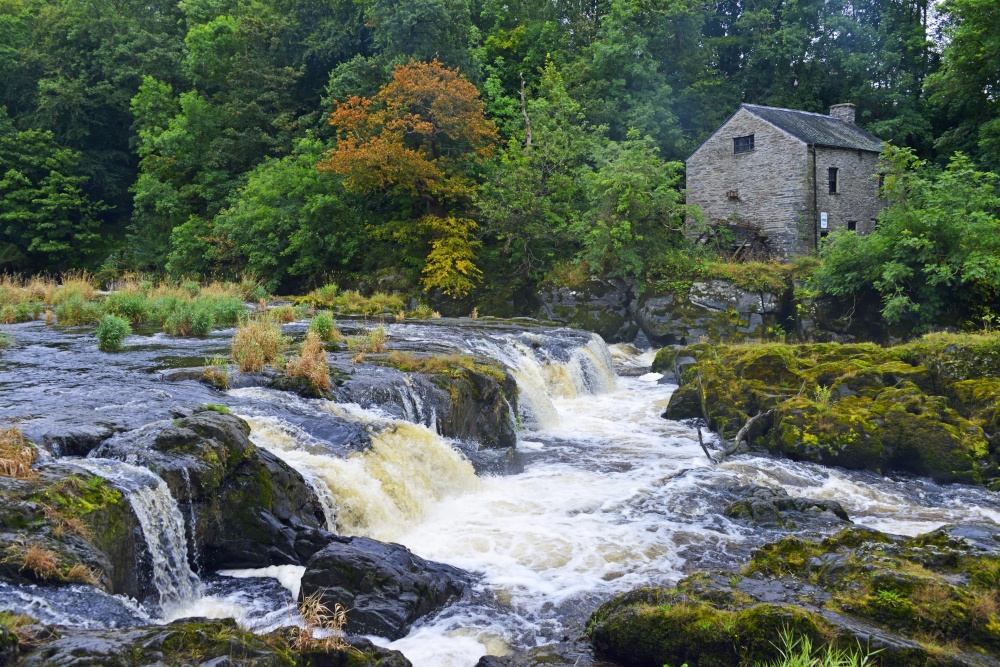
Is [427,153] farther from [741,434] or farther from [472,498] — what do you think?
[472,498]

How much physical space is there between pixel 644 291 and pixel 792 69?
20.1 metres

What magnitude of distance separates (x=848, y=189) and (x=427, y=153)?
55.6 feet

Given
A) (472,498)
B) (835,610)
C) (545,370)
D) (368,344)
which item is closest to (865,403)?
(545,370)

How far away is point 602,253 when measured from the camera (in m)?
25.6

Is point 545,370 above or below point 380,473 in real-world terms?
above

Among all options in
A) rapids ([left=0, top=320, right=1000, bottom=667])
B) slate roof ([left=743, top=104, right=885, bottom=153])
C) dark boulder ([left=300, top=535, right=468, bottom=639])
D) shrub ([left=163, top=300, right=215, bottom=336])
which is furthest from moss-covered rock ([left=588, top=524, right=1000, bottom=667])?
slate roof ([left=743, top=104, right=885, bottom=153])

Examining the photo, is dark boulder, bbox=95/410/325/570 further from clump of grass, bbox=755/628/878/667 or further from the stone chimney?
the stone chimney

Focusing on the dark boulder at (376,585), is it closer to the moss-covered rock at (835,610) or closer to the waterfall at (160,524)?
the waterfall at (160,524)

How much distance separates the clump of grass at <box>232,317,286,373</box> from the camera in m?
12.2

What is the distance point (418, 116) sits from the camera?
26.6 metres

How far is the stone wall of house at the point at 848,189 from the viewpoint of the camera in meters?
29.2

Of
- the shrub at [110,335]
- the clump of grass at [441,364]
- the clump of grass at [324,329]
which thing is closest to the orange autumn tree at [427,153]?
the clump of grass at [324,329]

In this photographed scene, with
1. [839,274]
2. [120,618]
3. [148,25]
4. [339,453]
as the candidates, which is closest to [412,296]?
[839,274]

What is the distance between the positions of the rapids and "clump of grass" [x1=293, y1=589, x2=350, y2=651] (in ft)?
1.59
